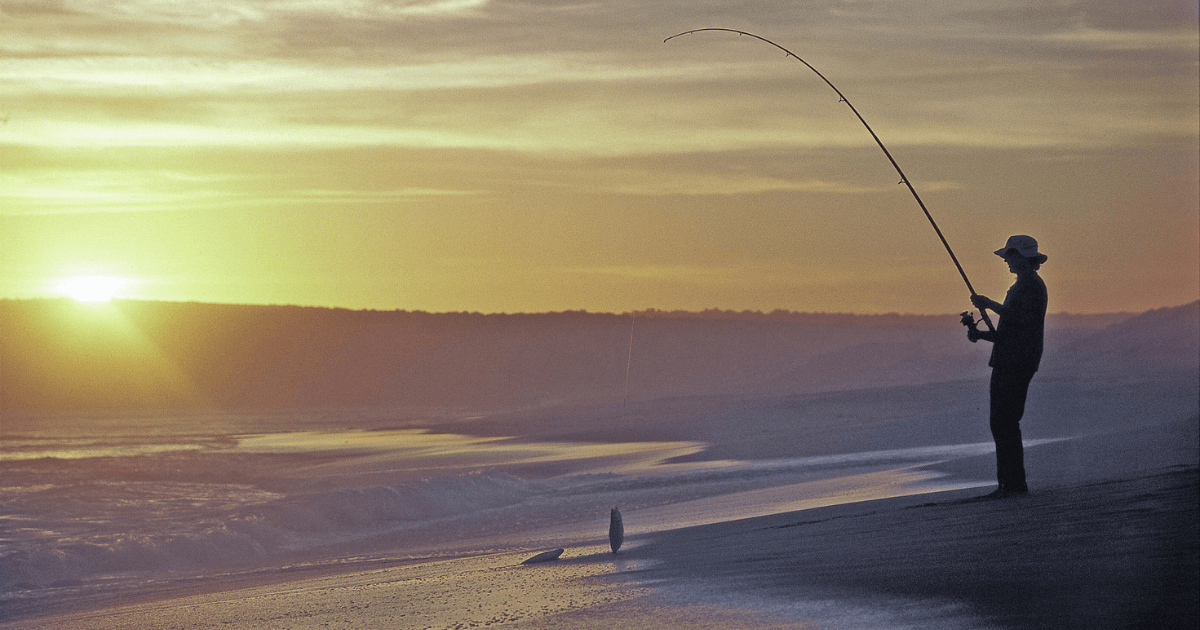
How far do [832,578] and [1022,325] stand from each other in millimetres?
2334

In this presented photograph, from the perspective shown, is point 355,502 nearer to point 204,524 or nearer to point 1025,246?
point 204,524

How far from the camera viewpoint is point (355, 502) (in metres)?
15.0

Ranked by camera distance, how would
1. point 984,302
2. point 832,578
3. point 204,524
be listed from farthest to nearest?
1. point 204,524
2. point 984,302
3. point 832,578

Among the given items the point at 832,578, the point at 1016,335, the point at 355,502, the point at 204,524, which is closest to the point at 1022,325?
the point at 1016,335

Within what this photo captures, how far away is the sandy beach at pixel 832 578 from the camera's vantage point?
4891 millimetres

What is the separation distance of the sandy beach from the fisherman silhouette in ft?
1.87

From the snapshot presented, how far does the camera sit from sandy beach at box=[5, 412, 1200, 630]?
4891mm

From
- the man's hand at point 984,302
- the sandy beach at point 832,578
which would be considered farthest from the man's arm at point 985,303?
the sandy beach at point 832,578

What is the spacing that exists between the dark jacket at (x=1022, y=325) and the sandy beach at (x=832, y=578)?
89cm

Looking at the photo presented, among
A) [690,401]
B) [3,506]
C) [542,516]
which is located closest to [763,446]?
[542,516]

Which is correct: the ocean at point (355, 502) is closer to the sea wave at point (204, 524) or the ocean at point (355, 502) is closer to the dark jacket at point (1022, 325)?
the sea wave at point (204, 524)

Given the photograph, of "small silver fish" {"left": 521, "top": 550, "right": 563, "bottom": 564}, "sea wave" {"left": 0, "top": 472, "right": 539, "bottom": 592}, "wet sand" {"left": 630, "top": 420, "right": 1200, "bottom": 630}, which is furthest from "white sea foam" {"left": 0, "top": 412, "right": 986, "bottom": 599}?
"wet sand" {"left": 630, "top": 420, "right": 1200, "bottom": 630}

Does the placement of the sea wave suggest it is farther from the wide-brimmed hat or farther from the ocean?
the wide-brimmed hat

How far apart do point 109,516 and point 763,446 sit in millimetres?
11484
